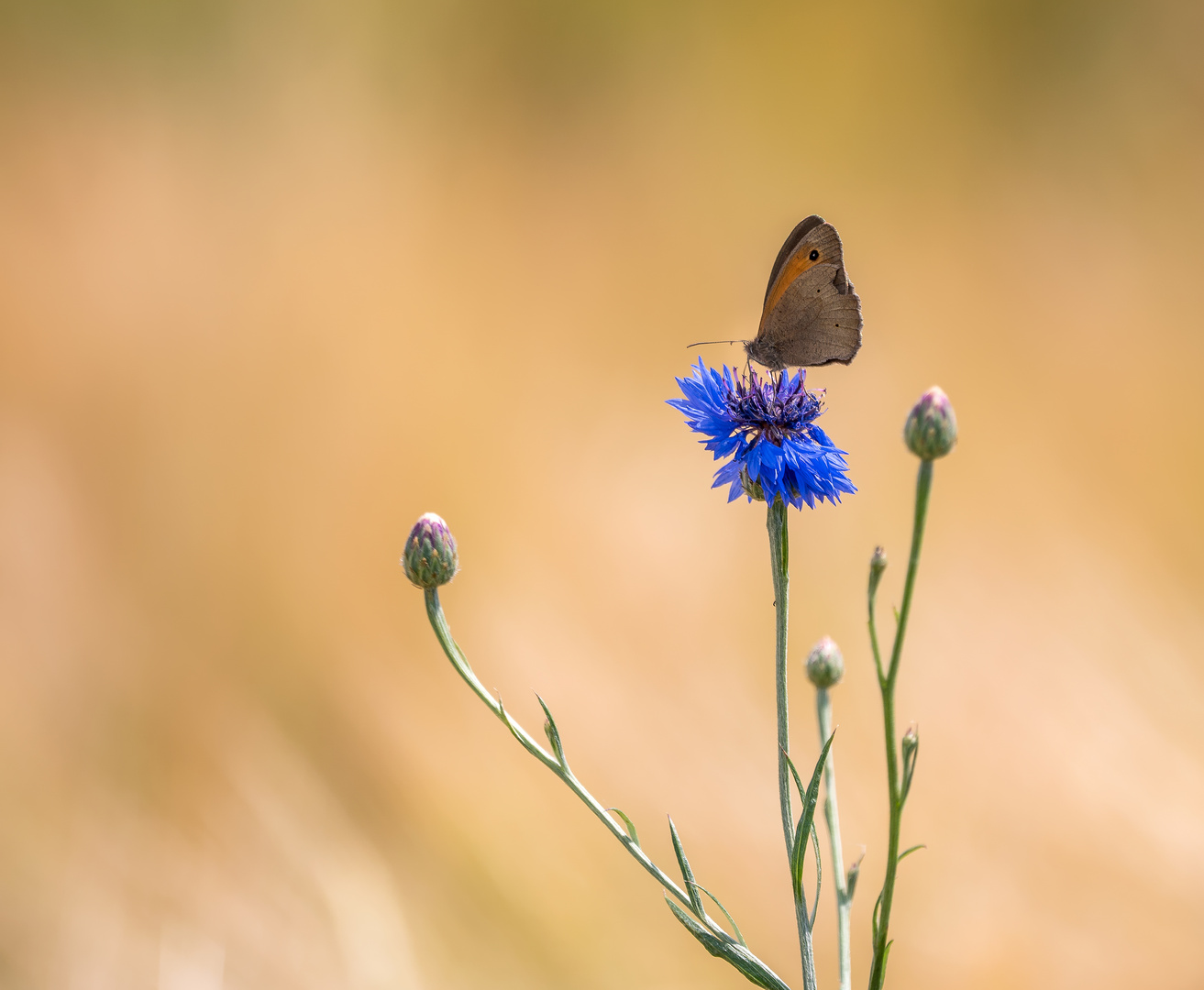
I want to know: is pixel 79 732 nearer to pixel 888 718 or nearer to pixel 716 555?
pixel 716 555

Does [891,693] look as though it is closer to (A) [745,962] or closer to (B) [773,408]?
(A) [745,962]

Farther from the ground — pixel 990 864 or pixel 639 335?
pixel 639 335

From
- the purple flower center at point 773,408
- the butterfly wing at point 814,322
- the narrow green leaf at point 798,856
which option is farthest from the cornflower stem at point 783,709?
the butterfly wing at point 814,322

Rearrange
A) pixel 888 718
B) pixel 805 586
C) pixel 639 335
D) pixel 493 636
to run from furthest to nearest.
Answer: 1. pixel 639 335
2. pixel 805 586
3. pixel 493 636
4. pixel 888 718

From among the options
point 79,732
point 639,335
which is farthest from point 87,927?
point 639,335

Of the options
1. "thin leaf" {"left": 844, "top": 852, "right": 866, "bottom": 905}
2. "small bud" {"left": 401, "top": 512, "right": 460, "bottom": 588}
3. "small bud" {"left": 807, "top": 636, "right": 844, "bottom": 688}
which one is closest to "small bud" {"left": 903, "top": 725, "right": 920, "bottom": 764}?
"thin leaf" {"left": 844, "top": 852, "right": 866, "bottom": 905}

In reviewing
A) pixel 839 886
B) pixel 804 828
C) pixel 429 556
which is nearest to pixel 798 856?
pixel 804 828

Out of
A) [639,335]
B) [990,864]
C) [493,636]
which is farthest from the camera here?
[639,335]
